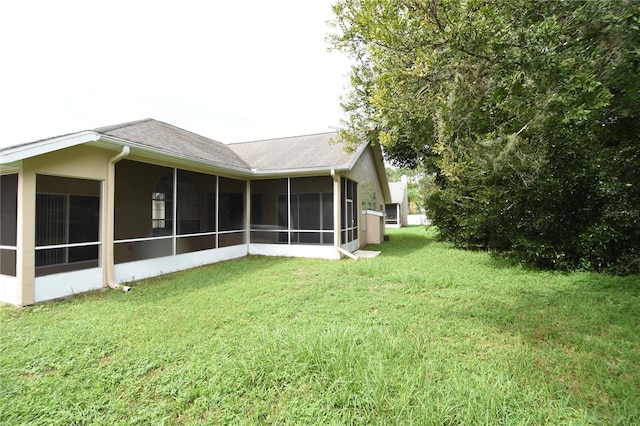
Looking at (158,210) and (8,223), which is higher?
(158,210)

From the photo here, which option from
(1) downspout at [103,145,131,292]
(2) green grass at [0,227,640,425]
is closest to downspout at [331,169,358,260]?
(2) green grass at [0,227,640,425]

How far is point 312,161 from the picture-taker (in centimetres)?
1011

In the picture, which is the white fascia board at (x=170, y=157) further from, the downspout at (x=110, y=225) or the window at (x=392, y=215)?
the window at (x=392, y=215)

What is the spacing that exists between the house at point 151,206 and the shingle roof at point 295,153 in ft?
0.25

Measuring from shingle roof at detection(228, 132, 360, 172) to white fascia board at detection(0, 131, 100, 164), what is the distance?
529 cm

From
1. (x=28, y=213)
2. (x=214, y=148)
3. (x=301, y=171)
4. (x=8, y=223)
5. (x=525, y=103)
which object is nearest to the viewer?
(x=525, y=103)

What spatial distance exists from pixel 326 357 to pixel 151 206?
6775mm

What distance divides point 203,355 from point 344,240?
7.70 metres

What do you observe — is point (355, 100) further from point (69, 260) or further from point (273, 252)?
point (69, 260)

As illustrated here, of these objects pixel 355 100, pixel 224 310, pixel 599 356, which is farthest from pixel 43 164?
pixel 599 356

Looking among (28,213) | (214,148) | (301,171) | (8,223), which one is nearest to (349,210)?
(301,171)

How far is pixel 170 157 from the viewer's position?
725 cm

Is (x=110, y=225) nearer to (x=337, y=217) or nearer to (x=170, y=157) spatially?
(x=170, y=157)

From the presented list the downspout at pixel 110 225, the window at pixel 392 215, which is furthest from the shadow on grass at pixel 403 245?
the window at pixel 392 215
